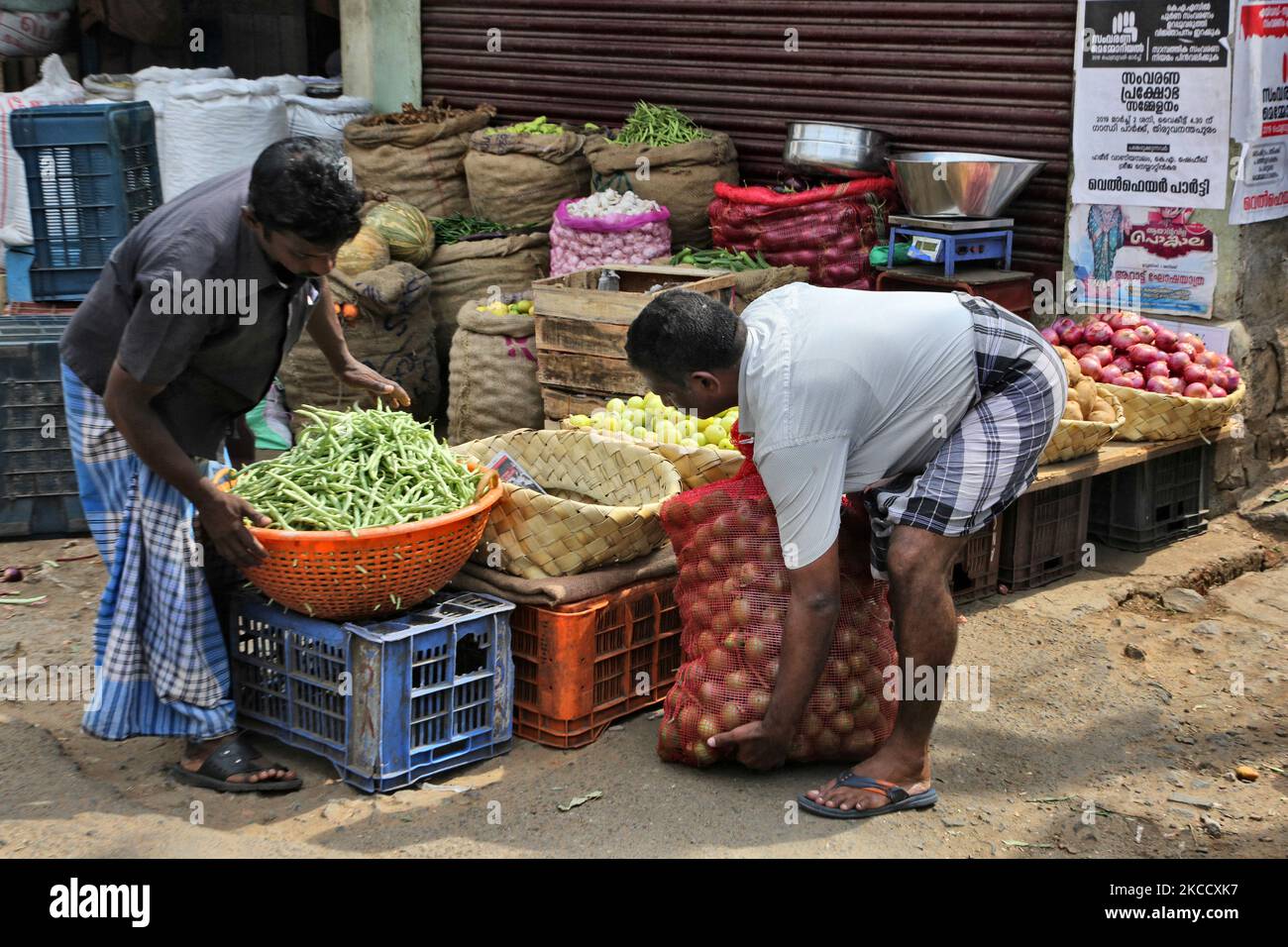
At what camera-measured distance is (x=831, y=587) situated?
350 cm

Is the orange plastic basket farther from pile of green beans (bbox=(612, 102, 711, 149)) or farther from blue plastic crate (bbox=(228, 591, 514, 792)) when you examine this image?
pile of green beans (bbox=(612, 102, 711, 149))

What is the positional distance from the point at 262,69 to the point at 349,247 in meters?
4.65

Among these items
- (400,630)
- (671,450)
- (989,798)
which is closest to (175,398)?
(400,630)

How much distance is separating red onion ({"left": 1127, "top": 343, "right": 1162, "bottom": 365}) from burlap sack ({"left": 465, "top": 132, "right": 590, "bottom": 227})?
11.7 ft

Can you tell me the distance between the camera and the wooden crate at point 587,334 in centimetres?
655

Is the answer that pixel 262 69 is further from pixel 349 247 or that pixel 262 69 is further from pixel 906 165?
pixel 906 165

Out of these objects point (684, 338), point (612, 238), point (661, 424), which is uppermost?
point (612, 238)

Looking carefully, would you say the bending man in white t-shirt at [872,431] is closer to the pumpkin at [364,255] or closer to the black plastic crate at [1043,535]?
the black plastic crate at [1043,535]

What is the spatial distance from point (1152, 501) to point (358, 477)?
3.70 m

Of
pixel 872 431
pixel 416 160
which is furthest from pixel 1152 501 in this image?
pixel 416 160

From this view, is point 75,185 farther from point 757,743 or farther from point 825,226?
point 757,743

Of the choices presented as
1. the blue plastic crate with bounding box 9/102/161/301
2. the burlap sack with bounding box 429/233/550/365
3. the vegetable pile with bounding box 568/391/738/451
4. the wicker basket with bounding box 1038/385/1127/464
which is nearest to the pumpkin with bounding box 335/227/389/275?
the burlap sack with bounding box 429/233/550/365

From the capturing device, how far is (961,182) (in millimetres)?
6445

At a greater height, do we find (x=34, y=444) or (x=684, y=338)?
(x=684, y=338)
